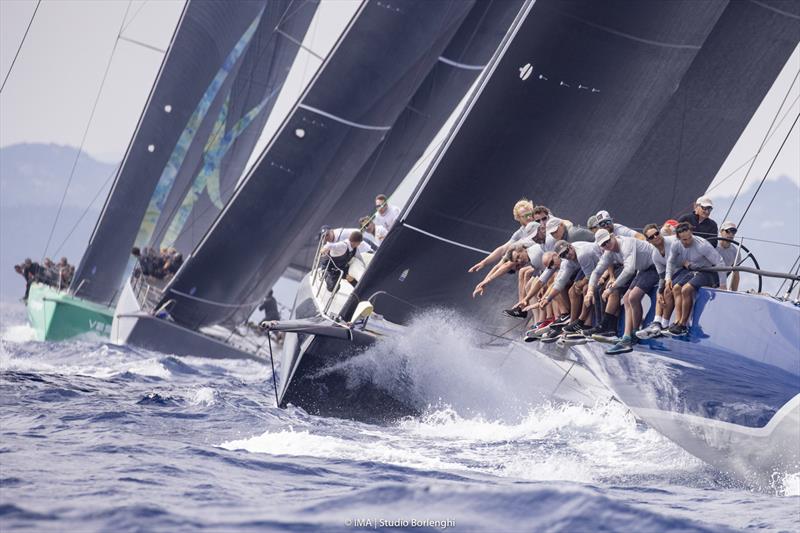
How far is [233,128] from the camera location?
18.8 meters

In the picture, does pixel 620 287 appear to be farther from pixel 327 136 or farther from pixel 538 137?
pixel 327 136

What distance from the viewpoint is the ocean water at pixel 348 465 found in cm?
390

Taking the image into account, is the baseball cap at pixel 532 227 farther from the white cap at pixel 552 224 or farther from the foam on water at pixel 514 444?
the foam on water at pixel 514 444

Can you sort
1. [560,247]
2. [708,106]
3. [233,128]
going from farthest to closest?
[233,128] → [708,106] → [560,247]

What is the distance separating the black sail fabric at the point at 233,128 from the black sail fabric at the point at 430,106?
4873 millimetres

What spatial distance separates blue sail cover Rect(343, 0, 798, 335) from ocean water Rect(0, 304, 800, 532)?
516mm

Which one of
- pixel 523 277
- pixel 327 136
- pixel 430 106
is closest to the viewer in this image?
pixel 523 277

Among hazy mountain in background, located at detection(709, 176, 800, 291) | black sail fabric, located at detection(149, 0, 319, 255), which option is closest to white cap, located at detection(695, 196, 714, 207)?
hazy mountain in background, located at detection(709, 176, 800, 291)

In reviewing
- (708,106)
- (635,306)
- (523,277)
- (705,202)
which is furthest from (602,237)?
(708,106)

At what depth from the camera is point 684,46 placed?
8375mm

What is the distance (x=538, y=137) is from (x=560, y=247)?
1.22 meters

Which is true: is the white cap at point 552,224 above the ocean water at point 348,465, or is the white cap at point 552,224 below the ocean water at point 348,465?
above

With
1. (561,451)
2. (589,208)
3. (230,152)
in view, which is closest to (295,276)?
(230,152)

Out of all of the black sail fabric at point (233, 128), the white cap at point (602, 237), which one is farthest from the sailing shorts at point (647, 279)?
the black sail fabric at point (233, 128)
